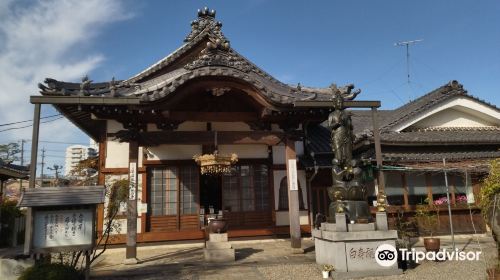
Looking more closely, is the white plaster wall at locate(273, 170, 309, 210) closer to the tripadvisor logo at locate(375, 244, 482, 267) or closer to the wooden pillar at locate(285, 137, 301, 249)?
the wooden pillar at locate(285, 137, 301, 249)

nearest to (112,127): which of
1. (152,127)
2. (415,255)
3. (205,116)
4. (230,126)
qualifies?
(152,127)

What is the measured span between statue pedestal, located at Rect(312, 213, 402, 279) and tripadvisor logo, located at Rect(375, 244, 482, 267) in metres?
0.10

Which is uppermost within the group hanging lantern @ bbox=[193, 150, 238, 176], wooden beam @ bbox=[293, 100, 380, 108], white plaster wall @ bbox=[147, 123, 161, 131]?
wooden beam @ bbox=[293, 100, 380, 108]

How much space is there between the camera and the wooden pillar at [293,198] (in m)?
11.4

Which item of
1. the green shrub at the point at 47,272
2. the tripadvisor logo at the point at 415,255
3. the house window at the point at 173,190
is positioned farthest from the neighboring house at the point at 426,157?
the green shrub at the point at 47,272

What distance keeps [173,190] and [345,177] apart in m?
6.80

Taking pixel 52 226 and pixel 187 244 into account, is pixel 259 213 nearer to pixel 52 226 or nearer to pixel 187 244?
pixel 187 244

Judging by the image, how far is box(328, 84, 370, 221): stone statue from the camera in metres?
8.81

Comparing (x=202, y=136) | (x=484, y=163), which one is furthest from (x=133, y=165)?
(x=484, y=163)

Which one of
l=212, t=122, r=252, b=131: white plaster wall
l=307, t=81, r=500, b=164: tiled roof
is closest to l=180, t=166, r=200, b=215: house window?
l=212, t=122, r=252, b=131: white plaster wall

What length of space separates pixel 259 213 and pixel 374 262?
6026 millimetres

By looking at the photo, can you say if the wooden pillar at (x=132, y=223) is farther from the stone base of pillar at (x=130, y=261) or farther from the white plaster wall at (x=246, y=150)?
the white plaster wall at (x=246, y=150)

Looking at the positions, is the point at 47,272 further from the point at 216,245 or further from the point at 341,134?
the point at 341,134

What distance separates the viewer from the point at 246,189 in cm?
1392
